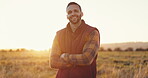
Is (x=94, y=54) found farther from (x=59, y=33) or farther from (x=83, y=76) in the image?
(x=59, y=33)

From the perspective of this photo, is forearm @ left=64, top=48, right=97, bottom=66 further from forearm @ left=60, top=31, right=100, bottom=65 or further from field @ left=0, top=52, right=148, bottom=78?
field @ left=0, top=52, right=148, bottom=78

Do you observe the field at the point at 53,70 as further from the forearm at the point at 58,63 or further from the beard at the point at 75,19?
the beard at the point at 75,19

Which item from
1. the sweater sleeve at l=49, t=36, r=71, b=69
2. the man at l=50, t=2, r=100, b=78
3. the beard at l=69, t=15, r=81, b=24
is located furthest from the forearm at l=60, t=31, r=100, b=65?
the beard at l=69, t=15, r=81, b=24

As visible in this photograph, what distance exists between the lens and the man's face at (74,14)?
3418mm

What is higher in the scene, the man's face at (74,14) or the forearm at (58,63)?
the man's face at (74,14)

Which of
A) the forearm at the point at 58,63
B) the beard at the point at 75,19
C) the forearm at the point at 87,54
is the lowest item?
the forearm at the point at 58,63

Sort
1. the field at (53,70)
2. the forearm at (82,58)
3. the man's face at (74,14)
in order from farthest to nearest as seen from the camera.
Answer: the field at (53,70) → the man's face at (74,14) → the forearm at (82,58)

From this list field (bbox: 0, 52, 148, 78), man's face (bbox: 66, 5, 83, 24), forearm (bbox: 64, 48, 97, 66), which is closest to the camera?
forearm (bbox: 64, 48, 97, 66)

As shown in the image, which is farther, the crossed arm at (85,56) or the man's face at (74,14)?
the man's face at (74,14)

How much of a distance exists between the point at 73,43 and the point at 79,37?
0.11 meters

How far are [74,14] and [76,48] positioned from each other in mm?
451

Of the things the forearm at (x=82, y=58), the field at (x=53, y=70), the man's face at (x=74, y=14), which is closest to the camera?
the forearm at (x=82, y=58)

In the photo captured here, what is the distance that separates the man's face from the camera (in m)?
3.42

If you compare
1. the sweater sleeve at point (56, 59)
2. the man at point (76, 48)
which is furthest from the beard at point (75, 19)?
the sweater sleeve at point (56, 59)
